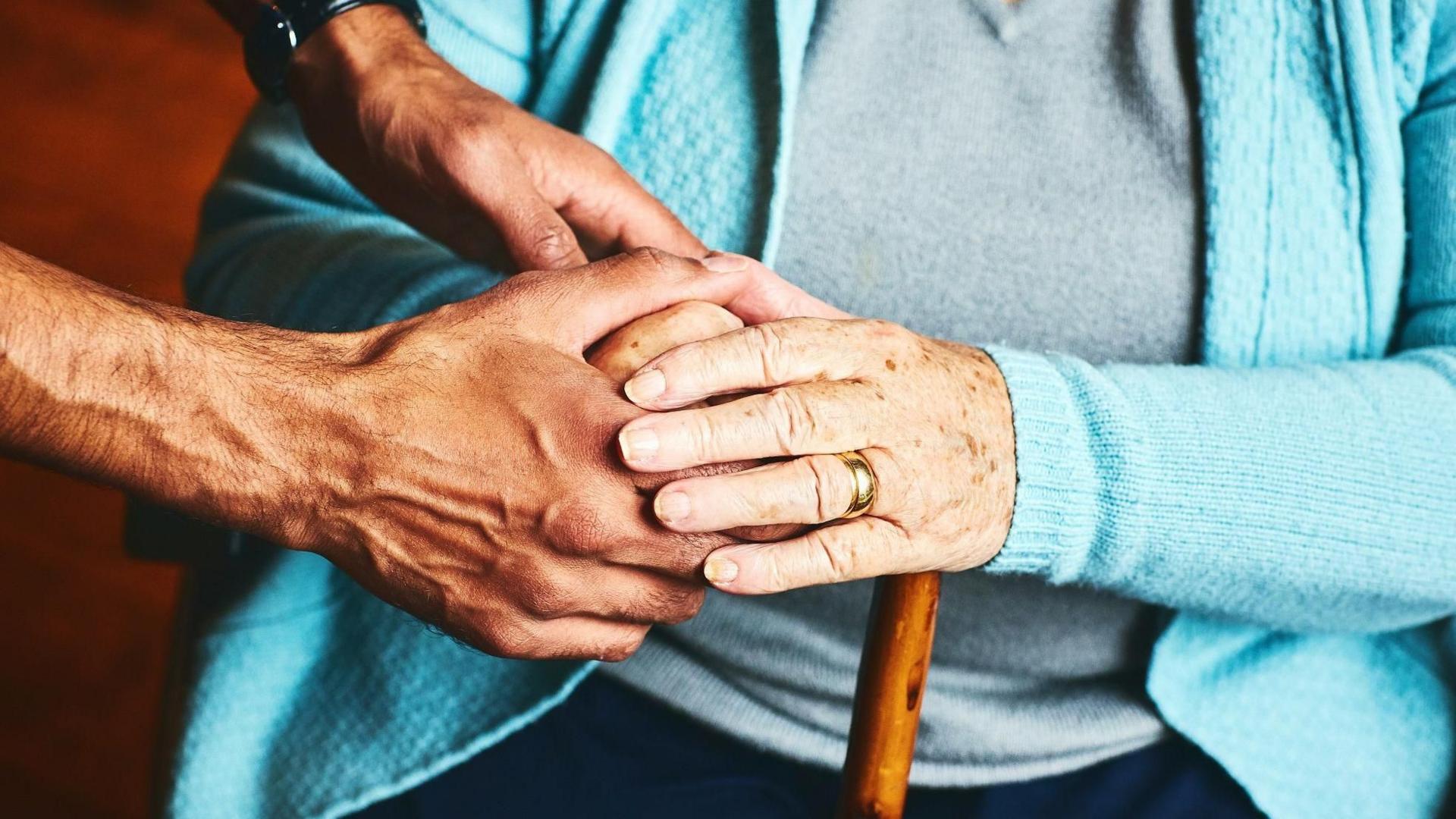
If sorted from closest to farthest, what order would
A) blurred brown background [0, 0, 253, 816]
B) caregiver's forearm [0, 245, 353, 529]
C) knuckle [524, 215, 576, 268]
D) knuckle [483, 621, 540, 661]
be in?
caregiver's forearm [0, 245, 353, 529]
knuckle [483, 621, 540, 661]
knuckle [524, 215, 576, 268]
blurred brown background [0, 0, 253, 816]

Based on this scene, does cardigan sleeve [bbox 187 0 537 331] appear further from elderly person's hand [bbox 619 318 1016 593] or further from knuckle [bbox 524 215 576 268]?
elderly person's hand [bbox 619 318 1016 593]

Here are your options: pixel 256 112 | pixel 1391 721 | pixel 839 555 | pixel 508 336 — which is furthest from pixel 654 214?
pixel 1391 721

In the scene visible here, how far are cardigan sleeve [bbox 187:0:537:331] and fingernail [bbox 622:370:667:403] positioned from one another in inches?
11.5

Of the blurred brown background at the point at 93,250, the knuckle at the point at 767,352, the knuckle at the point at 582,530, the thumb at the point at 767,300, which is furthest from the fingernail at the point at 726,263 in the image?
the blurred brown background at the point at 93,250

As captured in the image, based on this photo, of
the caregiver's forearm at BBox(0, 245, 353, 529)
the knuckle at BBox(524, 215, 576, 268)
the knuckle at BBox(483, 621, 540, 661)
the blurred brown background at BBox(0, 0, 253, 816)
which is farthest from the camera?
the blurred brown background at BBox(0, 0, 253, 816)

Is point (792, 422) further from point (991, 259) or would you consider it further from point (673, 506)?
point (991, 259)

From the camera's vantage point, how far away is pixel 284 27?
933 millimetres

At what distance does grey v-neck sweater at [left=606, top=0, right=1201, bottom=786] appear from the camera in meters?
0.89

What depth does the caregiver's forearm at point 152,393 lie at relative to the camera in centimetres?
58

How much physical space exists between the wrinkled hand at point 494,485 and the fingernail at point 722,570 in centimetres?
2

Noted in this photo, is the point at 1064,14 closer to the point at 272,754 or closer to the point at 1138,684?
the point at 1138,684

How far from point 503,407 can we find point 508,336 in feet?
0.17

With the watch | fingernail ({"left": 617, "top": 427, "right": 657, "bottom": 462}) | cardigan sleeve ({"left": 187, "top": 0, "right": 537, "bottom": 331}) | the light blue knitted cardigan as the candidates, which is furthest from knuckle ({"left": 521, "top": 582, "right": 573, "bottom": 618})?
the watch

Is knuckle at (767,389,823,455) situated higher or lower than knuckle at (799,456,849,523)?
higher
